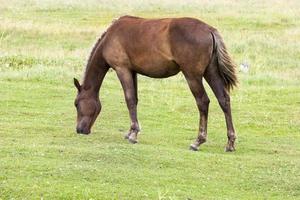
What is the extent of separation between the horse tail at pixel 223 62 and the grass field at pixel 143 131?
126 centimetres

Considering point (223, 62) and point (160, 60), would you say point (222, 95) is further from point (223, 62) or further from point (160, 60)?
point (160, 60)

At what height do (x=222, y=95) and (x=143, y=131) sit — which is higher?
(x=222, y=95)

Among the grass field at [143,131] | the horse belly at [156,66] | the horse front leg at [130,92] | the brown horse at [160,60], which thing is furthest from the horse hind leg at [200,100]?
the horse front leg at [130,92]

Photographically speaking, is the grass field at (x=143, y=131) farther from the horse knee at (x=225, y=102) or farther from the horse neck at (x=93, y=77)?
the horse neck at (x=93, y=77)

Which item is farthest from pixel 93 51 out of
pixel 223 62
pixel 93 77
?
pixel 223 62

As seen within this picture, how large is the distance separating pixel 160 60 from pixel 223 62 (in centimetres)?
110

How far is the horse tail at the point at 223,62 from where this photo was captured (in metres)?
12.1

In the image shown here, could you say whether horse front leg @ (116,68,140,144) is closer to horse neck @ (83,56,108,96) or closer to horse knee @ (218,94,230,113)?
horse neck @ (83,56,108,96)

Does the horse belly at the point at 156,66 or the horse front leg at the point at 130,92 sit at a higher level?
the horse belly at the point at 156,66

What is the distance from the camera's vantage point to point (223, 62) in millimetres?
12164

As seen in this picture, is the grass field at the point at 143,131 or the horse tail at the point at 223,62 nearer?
the grass field at the point at 143,131

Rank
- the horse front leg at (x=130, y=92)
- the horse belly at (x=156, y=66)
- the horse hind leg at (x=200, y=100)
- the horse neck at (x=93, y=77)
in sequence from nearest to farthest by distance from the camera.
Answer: the horse hind leg at (x=200, y=100), the horse belly at (x=156, y=66), the horse front leg at (x=130, y=92), the horse neck at (x=93, y=77)

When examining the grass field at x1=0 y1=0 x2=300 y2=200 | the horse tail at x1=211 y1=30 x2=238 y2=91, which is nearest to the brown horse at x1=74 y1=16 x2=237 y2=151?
the horse tail at x1=211 y1=30 x2=238 y2=91

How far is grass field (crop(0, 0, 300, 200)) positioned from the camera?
31.8 feet
